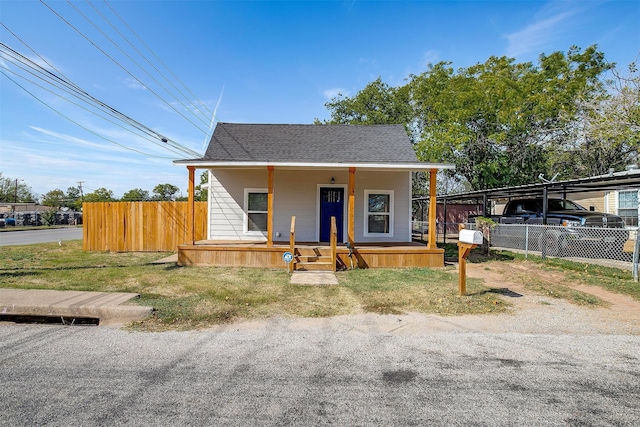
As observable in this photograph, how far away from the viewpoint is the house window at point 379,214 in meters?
11.3

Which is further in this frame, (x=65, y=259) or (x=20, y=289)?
(x=65, y=259)

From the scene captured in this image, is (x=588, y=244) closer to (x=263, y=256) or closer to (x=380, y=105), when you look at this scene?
(x=263, y=256)

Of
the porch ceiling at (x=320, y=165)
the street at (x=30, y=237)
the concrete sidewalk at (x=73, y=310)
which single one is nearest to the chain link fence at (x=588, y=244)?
the porch ceiling at (x=320, y=165)

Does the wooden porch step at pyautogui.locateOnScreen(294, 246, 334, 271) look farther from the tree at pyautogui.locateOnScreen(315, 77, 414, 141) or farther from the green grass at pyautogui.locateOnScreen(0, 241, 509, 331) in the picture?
the tree at pyautogui.locateOnScreen(315, 77, 414, 141)

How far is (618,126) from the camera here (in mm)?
12359

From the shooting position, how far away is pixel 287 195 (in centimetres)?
1121

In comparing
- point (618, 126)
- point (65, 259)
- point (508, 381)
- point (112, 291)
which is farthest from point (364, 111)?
point (508, 381)

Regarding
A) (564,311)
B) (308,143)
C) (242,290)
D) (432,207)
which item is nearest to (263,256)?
(242,290)

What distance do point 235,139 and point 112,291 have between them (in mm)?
7272

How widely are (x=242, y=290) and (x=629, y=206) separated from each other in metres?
19.1

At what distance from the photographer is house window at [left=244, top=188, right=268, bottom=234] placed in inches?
440

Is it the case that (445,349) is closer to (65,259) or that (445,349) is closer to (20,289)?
(20,289)

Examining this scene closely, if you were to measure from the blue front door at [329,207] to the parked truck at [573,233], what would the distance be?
580 centimetres

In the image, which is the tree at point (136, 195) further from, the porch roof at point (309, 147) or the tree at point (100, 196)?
the porch roof at point (309, 147)
